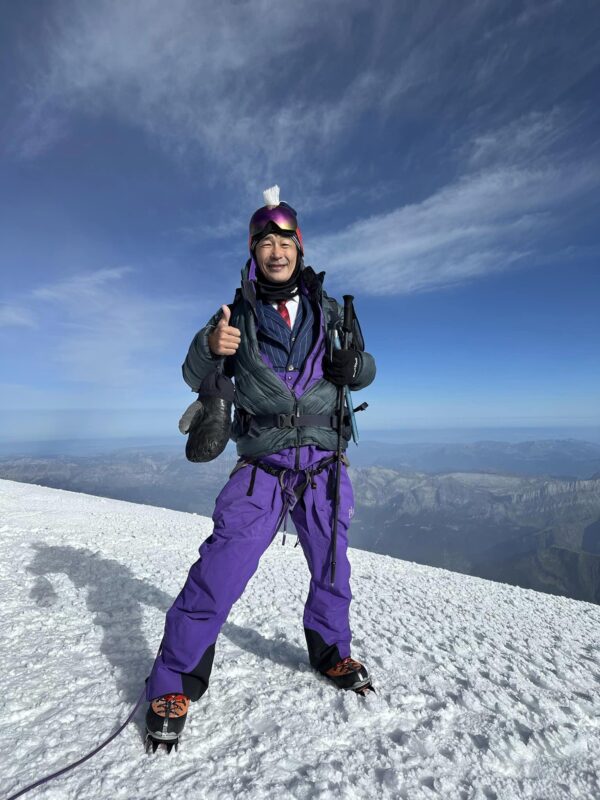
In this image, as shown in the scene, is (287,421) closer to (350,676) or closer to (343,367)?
(343,367)

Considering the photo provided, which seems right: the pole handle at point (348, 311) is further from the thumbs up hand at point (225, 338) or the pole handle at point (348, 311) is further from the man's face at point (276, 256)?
the thumbs up hand at point (225, 338)

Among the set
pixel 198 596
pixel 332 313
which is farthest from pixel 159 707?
pixel 332 313

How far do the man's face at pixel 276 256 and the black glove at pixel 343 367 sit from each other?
0.83 m

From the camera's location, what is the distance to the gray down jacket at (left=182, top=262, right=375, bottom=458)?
10.6 feet

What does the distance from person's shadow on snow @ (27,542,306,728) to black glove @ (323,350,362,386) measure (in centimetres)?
253

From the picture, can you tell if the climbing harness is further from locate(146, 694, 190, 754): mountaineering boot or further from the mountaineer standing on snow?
locate(146, 694, 190, 754): mountaineering boot

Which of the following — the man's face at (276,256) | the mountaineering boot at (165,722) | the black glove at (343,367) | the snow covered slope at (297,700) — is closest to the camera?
the snow covered slope at (297,700)

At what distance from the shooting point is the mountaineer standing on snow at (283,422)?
3.09 metres

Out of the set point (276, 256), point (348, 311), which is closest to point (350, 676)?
point (348, 311)

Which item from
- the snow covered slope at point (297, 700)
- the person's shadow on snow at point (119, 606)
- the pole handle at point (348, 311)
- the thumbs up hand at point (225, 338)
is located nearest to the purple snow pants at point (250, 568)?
the snow covered slope at point (297, 700)

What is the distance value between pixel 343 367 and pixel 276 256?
3.64 ft

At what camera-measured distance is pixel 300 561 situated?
27.3 feet

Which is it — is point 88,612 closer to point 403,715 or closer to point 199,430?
point 199,430

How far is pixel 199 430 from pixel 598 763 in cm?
332
